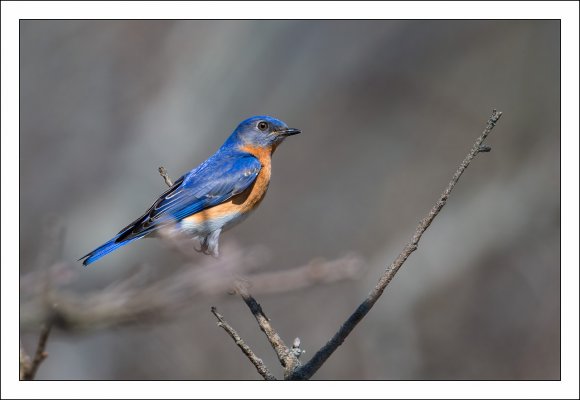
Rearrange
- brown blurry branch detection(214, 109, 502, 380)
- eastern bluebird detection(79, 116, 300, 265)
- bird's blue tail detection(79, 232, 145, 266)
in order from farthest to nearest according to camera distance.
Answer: eastern bluebird detection(79, 116, 300, 265) < bird's blue tail detection(79, 232, 145, 266) < brown blurry branch detection(214, 109, 502, 380)

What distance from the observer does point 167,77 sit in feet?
34.2

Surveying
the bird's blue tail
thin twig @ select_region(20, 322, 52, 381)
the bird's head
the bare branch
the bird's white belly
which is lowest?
the bird's blue tail

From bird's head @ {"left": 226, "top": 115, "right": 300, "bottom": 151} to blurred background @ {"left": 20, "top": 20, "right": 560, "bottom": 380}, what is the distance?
97.8 inches

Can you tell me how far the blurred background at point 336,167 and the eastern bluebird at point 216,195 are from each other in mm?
2410

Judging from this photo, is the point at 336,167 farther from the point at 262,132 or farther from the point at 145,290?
the point at 145,290

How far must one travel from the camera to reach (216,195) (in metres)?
4.99

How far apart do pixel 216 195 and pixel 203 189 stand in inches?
4.3

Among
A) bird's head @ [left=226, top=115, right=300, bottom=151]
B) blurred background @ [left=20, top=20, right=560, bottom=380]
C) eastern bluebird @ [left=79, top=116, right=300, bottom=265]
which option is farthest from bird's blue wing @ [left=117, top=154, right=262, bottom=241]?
blurred background @ [left=20, top=20, right=560, bottom=380]

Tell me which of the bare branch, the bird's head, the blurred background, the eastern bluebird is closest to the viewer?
the bare branch

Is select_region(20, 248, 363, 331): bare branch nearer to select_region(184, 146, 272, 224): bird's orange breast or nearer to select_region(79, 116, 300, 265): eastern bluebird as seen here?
select_region(79, 116, 300, 265): eastern bluebird

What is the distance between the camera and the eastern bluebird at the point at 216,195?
4.65 m

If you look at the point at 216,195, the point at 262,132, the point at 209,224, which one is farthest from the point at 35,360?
the point at 262,132

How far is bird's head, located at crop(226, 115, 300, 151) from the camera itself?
18.1 ft

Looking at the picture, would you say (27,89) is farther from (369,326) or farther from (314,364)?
(314,364)
